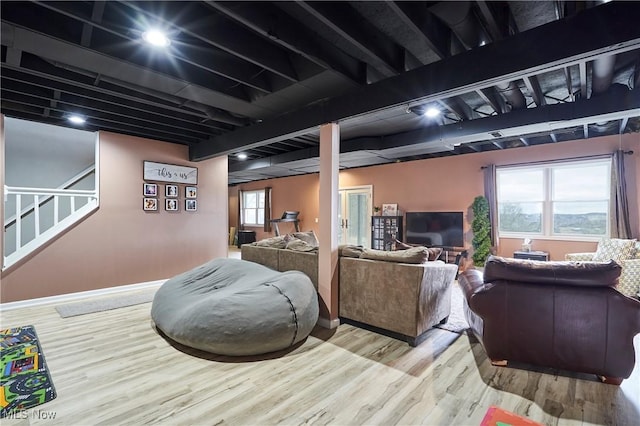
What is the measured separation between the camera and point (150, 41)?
2492 millimetres

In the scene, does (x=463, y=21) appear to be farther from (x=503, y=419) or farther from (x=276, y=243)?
(x=276, y=243)

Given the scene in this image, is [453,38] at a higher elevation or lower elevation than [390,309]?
higher

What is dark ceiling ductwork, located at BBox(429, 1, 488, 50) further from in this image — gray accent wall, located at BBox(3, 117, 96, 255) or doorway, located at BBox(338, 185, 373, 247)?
gray accent wall, located at BBox(3, 117, 96, 255)

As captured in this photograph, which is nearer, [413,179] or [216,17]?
[216,17]

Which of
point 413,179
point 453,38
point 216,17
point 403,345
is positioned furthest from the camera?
point 413,179

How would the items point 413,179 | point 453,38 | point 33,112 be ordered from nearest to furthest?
point 453,38, point 33,112, point 413,179

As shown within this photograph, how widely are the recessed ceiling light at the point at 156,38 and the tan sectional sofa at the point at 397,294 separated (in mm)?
2714

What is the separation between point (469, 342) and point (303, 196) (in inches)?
271

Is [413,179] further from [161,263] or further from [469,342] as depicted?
[161,263]

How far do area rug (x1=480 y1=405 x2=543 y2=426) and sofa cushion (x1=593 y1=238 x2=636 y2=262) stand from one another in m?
3.88

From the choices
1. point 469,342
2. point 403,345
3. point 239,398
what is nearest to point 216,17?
point 239,398

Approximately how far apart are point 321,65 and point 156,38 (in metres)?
1.38

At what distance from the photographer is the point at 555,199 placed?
5.68m

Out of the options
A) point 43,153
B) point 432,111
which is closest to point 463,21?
point 432,111
